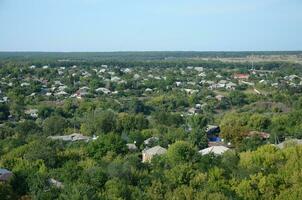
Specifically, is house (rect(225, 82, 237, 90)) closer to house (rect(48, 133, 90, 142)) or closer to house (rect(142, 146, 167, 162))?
house (rect(48, 133, 90, 142))

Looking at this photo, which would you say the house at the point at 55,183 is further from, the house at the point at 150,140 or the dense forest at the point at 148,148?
the house at the point at 150,140

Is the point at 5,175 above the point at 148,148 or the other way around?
above

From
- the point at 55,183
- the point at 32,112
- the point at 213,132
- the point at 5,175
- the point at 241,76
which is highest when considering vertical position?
the point at 5,175

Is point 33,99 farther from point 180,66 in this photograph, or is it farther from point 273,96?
point 180,66

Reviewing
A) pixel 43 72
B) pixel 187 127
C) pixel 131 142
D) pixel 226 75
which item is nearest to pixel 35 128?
pixel 131 142

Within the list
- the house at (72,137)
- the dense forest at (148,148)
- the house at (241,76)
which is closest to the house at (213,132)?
the dense forest at (148,148)

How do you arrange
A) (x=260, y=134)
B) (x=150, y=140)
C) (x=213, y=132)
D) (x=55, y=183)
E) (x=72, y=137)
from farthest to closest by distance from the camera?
(x=213, y=132), (x=260, y=134), (x=72, y=137), (x=150, y=140), (x=55, y=183)

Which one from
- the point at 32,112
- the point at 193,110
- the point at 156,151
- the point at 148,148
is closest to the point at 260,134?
the point at 148,148

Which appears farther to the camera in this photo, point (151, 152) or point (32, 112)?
point (32, 112)

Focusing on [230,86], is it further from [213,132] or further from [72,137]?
[72,137]
